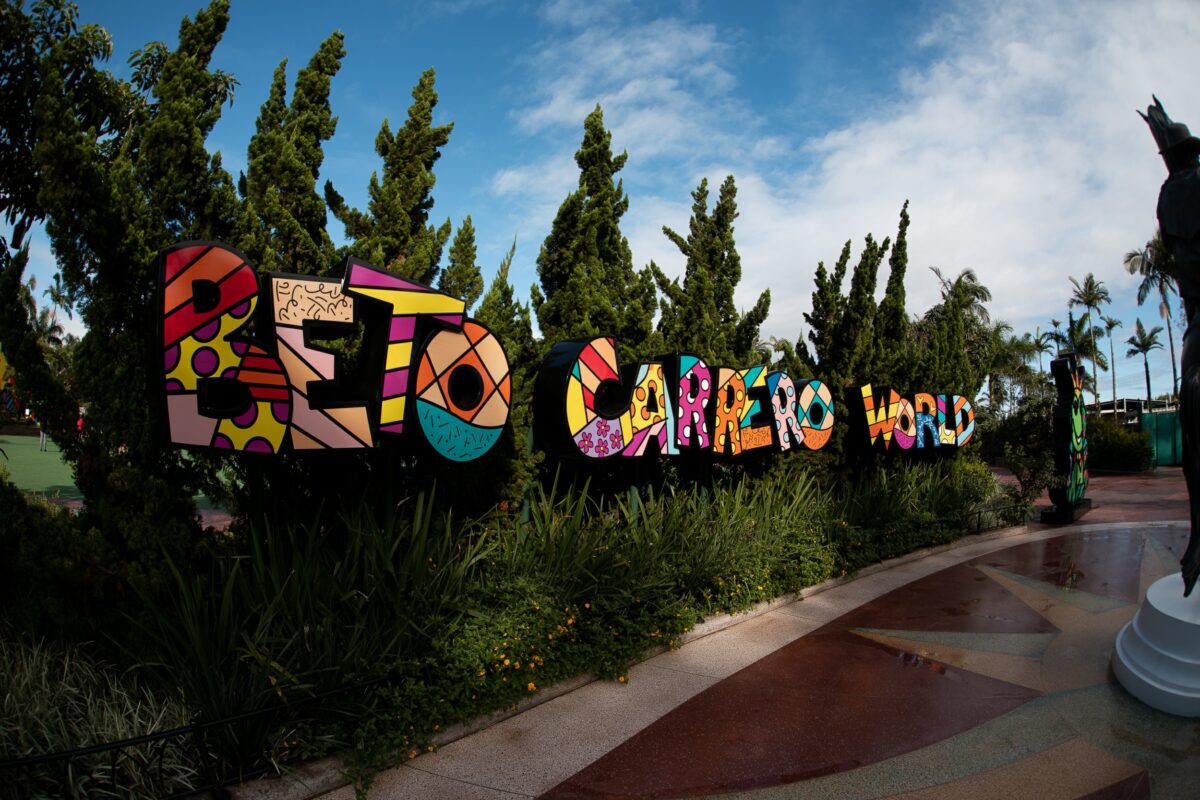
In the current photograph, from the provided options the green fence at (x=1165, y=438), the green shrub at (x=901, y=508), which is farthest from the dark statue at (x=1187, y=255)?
the green fence at (x=1165, y=438)

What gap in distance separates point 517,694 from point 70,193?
4552 millimetres

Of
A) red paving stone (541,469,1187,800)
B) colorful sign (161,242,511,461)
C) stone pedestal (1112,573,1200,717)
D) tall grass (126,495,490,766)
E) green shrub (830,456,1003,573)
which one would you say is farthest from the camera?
green shrub (830,456,1003,573)

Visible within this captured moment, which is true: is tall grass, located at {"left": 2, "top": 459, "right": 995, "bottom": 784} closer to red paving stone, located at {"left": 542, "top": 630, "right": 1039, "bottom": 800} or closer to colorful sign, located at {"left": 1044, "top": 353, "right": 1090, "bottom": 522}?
red paving stone, located at {"left": 542, "top": 630, "right": 1039, "bottom": 800}

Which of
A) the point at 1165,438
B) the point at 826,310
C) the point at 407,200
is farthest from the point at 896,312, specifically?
the point at 1165,438

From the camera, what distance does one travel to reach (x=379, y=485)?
677 centimetres

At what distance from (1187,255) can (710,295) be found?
596cm

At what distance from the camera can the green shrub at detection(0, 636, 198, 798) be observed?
12.1ft

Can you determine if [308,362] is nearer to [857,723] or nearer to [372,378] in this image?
[372,378]

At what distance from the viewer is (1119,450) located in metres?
29.6

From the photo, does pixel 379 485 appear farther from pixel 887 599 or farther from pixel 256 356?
pixel 887 599

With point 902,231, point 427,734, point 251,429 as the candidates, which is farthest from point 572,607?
point 902,231

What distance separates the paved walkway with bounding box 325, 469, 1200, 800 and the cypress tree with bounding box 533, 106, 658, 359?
3968 mm

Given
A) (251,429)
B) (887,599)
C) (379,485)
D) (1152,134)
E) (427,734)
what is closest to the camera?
(427,734)

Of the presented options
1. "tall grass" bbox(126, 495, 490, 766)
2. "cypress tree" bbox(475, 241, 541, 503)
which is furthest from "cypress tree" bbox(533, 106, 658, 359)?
"tall grass" bbox(126, 495, 490, 766)
